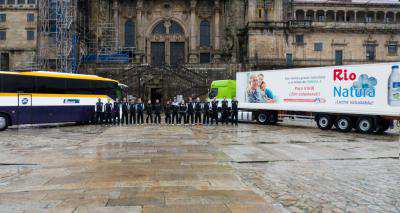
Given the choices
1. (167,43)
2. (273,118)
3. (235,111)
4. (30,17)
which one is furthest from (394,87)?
(30,17)

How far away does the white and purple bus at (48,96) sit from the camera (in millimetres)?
23906

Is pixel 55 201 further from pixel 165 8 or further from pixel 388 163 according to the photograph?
pixel 165 8

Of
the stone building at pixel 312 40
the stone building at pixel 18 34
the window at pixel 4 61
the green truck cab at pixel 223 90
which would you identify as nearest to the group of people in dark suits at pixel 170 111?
the green truck cab at pixel 223 90

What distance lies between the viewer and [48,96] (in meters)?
25.9

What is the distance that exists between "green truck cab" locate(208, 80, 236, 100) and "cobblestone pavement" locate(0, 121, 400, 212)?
17.9m

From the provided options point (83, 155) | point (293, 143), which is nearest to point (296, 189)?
point (83, 155)

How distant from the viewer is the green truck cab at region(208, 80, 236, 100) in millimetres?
35188

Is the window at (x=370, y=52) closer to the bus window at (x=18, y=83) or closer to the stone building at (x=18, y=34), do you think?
the stone building at (x=18, y=34)

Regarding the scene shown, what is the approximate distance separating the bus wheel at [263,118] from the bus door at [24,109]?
48.8 ft

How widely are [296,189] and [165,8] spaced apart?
56.0 m

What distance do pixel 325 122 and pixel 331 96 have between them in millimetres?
1607

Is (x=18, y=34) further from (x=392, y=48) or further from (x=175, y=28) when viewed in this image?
(x=392, y=48)

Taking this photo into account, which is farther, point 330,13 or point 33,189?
point 330,13

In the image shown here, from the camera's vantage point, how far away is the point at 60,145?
1686 centimetres
